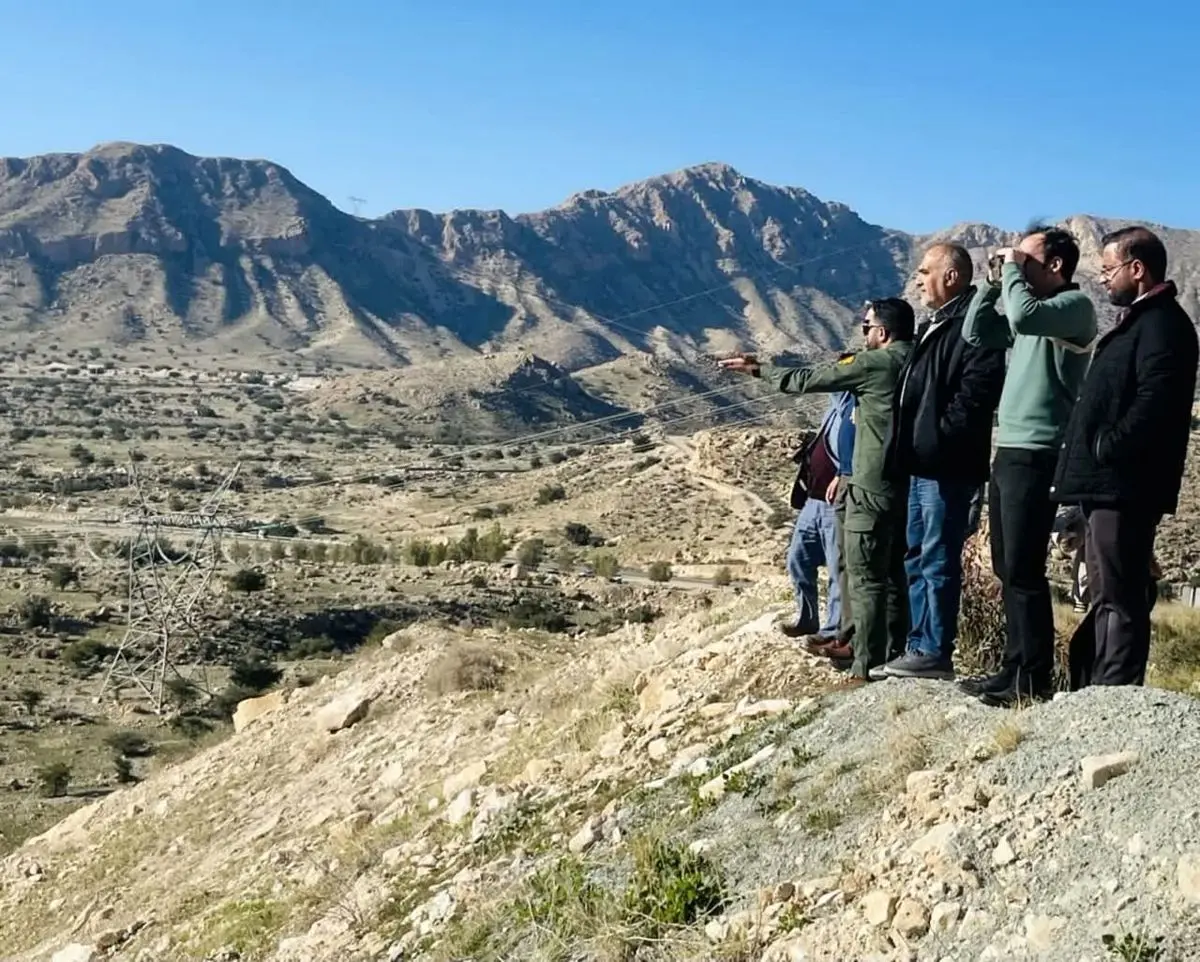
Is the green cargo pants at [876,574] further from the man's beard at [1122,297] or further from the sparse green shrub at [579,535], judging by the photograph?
the sparse green shrub at [579,535]

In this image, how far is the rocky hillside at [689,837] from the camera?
3932 millimetres

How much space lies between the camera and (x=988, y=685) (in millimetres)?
5523

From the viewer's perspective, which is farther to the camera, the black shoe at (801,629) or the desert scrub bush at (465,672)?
the desert scrub bush at (465,672)

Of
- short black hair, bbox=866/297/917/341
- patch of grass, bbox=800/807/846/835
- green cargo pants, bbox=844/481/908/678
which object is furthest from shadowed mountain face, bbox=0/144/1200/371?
patch of grass, bbox=800/807/846/835

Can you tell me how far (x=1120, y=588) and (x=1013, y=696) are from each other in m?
0.70

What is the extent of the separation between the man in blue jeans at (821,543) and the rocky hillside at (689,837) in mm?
342

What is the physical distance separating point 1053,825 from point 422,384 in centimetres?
8860

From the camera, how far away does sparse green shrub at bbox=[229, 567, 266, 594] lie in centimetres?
3516

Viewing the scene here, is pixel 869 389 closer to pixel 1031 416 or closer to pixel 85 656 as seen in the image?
pixel 1031 416

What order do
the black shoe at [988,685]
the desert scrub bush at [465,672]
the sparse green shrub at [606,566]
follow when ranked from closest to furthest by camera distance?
the black shoe at [988,685] < the desert scrub bush at [465,672] < the sparse green shrub at [606,566]

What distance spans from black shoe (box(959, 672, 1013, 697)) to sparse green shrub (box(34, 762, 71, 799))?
55.5 ft

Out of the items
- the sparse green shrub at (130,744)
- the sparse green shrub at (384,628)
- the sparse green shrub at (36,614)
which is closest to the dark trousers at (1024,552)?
the sparse green shrub at (130,744)

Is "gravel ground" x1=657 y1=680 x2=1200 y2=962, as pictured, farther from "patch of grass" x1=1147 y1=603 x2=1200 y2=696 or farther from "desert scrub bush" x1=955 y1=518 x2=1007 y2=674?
"desert scrub bush" x1=955 y1=518 x2=1007 y2=674

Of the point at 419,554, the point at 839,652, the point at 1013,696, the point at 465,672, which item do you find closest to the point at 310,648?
the point at 419,554
